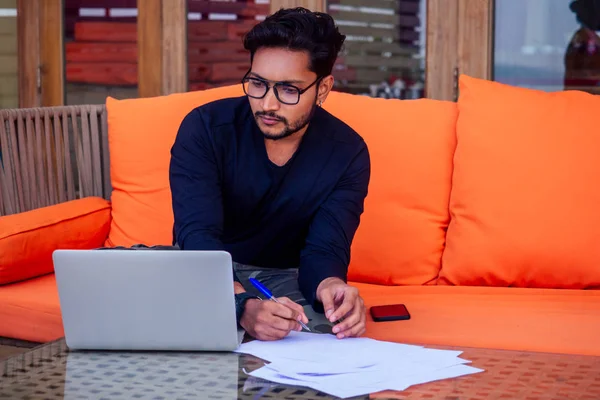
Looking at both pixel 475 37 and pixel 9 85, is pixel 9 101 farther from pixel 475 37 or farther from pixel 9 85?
pixel 475 37

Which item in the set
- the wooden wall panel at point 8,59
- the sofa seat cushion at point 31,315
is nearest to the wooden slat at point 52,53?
the wooden wall panel at point 8,59

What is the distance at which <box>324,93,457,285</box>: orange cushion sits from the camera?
2631 mm

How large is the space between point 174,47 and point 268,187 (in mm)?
1845

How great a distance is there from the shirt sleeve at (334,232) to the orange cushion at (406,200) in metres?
0.36

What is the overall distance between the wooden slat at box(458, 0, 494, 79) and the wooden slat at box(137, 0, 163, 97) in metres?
1.31

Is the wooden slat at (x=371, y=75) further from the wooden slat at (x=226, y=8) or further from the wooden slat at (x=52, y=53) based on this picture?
the wooden slat at (x=52, y=53)

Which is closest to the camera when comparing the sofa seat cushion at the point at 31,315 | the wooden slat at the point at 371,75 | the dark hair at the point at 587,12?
the sofa seat cushion at the point at 31,315

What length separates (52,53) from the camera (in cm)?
421

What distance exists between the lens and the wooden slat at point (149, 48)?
3.92 meters

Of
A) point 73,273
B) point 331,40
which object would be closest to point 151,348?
point 73,273

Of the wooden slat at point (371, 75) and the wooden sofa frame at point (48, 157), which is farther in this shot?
the wooden slat at point (371, 75)

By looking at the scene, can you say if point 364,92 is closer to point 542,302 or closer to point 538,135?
point 538,135

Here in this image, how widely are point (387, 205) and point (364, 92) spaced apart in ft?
4.04

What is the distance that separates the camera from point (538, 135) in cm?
255
